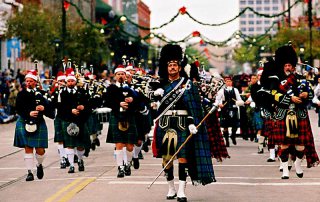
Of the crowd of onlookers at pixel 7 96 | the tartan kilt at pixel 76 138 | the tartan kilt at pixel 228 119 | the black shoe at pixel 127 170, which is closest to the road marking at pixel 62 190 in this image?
the black shoe at pixel 127 170

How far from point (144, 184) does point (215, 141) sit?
16.2 feet

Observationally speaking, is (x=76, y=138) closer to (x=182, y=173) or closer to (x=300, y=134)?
(x=300, y=134)

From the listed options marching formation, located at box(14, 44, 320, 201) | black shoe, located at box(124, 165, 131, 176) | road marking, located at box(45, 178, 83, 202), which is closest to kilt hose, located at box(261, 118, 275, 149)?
marching formation, located at box(14, 44, 320, 201)

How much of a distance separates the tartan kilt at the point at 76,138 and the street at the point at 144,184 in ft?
1.68

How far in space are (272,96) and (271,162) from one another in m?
4.39

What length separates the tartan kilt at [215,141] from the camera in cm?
1978

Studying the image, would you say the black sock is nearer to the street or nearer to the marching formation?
the marching formation

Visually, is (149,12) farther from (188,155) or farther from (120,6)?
(188,155)

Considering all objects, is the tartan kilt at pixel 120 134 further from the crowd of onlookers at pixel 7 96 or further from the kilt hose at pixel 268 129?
the crowd of onlookers at pixel 7 96

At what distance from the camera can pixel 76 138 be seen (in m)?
18.5

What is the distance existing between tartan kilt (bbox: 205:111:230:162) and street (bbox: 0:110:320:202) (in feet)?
0.71

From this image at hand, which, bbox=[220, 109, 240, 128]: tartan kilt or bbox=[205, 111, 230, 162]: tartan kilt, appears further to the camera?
bbox=[220, 109, 240, 128]: tartan kilt

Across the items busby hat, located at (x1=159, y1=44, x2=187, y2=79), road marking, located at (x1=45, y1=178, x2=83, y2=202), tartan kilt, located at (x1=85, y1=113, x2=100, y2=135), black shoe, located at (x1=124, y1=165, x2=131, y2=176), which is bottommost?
road marking, located at (x1=45, y1=178, x2=83, y2=202)

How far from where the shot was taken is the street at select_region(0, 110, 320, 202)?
1373 centimetres
